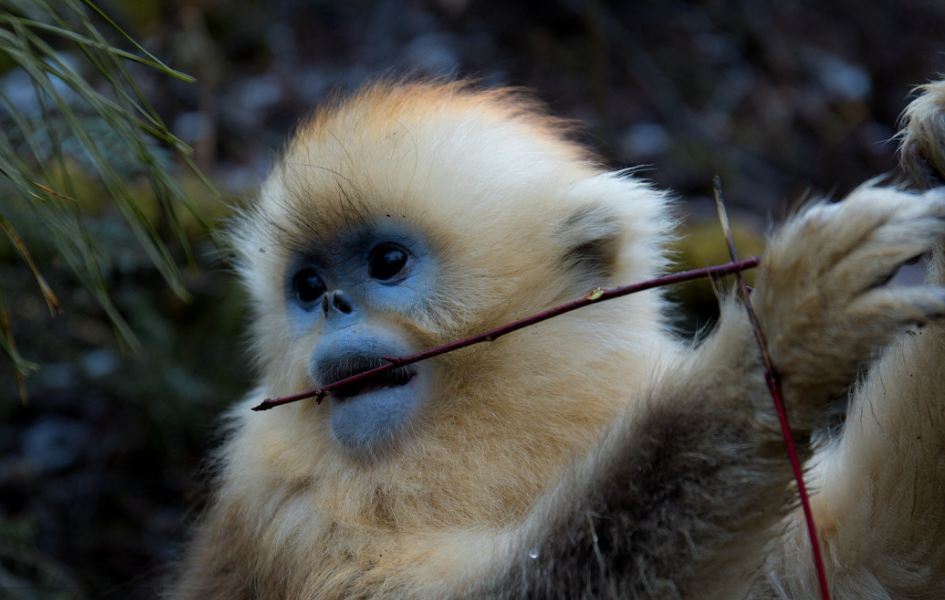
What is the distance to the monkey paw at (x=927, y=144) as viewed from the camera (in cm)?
206

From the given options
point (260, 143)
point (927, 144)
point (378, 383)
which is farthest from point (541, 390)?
point (260, 143)

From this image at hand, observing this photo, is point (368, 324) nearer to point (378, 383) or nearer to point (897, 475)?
point (378, 383)

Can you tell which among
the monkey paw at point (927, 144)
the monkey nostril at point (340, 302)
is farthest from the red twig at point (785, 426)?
the monkey nostril at point (340, 302)

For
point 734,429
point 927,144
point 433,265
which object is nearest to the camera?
point 734,429

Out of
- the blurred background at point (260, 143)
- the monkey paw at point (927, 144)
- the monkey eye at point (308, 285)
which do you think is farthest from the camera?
the blurred background at point (260, 143)

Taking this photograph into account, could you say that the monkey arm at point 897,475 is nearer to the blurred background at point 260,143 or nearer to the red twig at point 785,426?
the red twig at point 785,426

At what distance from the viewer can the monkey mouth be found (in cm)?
255

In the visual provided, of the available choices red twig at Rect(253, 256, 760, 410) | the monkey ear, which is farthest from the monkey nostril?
the monkey ear

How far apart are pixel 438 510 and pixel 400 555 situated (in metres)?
0.17

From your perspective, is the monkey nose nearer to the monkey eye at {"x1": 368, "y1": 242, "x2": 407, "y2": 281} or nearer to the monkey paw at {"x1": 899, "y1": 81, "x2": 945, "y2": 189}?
the monkey eye at {"x1": 368, "y1": 242, "x2": 407, "y2": 281}

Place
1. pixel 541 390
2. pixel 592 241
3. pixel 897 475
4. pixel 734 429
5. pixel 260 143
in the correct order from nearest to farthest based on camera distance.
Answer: pixel 734 429 → pixel 897 475 → pixel 541 390 → pixel 592 241 → pixel 260 143

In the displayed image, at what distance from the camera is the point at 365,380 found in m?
2.61

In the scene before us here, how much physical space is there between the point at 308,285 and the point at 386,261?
347mm

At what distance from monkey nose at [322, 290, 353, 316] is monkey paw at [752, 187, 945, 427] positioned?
1.34m
